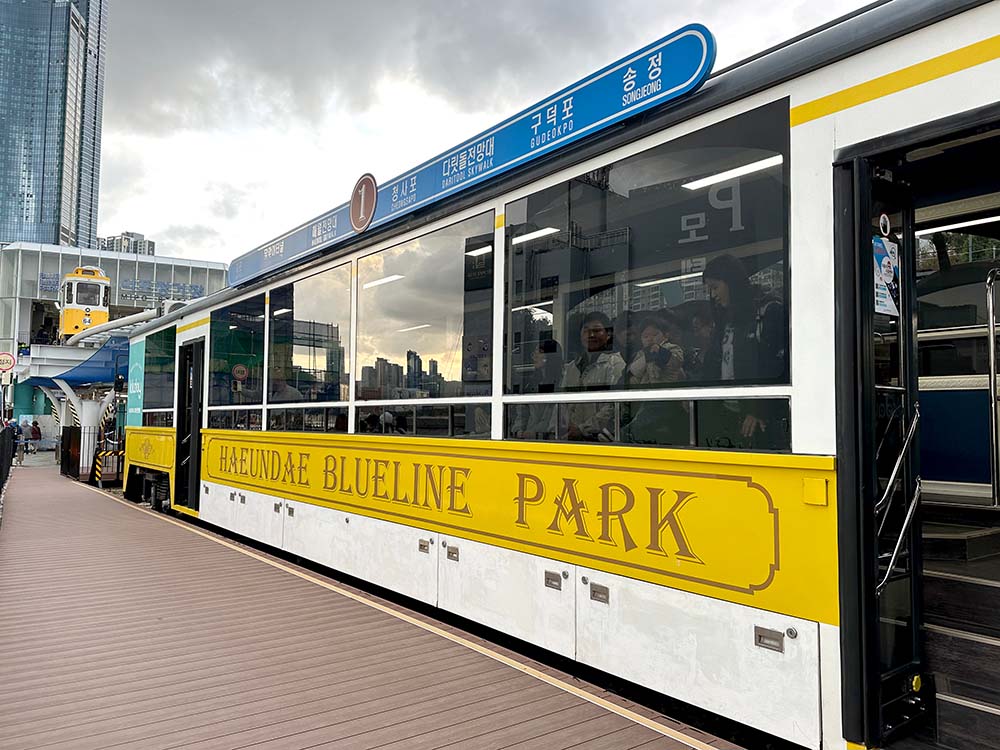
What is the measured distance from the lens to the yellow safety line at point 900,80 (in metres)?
2.33

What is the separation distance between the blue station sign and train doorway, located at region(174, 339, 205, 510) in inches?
160

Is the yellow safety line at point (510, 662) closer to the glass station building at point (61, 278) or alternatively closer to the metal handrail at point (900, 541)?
the metal handrail at point (900, 541)

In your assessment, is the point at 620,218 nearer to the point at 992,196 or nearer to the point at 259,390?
the point at 992,196

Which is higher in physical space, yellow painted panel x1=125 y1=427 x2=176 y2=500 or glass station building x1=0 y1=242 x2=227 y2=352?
glass station building x1=0 y1=242 x2=227 y2=352

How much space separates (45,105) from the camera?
62719mm

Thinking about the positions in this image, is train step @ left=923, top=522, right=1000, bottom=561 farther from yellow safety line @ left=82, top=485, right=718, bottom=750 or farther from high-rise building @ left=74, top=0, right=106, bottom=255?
high-rise building @ left=74, top=0, right=106, bottom=255

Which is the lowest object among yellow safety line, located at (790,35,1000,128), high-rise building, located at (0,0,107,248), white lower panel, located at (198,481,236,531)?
white lower panel, located at (198,481,236,531)

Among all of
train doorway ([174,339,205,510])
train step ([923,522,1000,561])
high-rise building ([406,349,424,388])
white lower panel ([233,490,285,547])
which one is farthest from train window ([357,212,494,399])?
train doorway ([174,339,205,510])

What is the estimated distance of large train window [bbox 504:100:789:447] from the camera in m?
2.90

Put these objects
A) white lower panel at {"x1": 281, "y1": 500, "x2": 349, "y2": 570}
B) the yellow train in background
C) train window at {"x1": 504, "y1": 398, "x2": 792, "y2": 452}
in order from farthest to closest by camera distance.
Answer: the yellow train in background → white lower panel at {"x1": 281, "y1": 500, "x2": 349, "y2": 570} → train window at {"x1": 504, "y1": 398, "x2": 792, "y2": 452}

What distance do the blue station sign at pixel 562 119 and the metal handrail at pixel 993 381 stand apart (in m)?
2.56

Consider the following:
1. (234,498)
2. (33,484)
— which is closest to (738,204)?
(234,498)

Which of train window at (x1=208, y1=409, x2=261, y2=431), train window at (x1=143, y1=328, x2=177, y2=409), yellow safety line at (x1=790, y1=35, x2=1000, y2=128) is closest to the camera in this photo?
yellow safety line at (x1=790, y1=35, x2=1000, y2=128)

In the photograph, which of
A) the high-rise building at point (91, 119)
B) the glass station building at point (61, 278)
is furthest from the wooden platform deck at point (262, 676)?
the high-rise building at point (91, 119)
